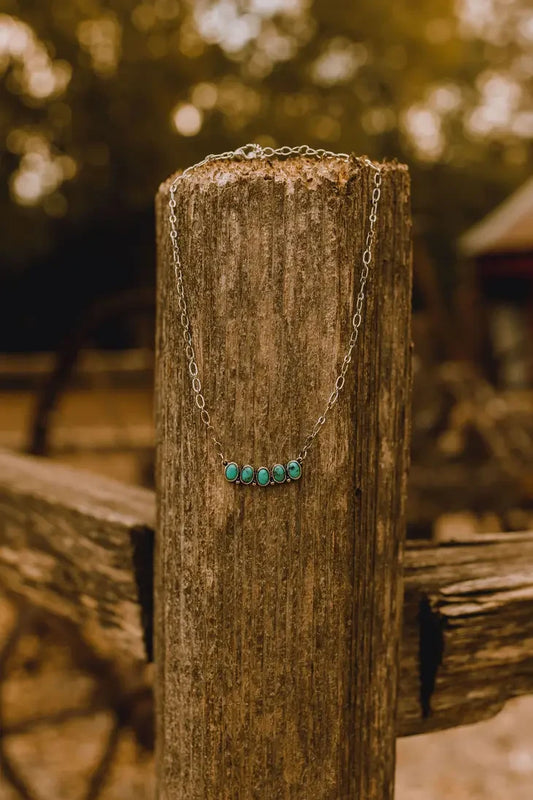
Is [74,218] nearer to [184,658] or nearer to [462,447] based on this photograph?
[462,447]

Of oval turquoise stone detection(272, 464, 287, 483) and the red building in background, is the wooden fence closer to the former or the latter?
oval turquoise stone detection(272, 464, 287, 483)

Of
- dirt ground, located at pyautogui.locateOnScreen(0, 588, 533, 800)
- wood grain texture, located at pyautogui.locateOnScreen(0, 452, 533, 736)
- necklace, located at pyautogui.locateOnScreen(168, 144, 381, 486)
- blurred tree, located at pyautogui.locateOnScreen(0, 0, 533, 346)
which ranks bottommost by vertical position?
dirt ground, located at pyautogui.locateOnScreen(0, 588, 533, 800)

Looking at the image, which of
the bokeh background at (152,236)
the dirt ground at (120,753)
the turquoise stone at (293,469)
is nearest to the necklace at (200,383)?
the turquoise stone at (293,469)

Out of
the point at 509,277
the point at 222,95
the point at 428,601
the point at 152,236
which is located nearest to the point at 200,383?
the point at 428,601

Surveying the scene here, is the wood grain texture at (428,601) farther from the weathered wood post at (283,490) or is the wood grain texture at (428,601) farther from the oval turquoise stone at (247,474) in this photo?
the oval turquoise stone at (247,474)

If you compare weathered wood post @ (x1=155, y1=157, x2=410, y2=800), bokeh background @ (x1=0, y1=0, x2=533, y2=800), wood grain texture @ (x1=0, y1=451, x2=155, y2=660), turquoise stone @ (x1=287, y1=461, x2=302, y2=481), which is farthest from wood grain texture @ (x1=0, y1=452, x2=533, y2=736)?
bokeh background @ (x1=0, y1=0, x2=533, y2=800)

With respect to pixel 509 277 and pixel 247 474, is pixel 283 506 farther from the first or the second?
pixel 509 277

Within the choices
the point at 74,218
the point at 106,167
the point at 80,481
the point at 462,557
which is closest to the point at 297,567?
the point at 462,557
